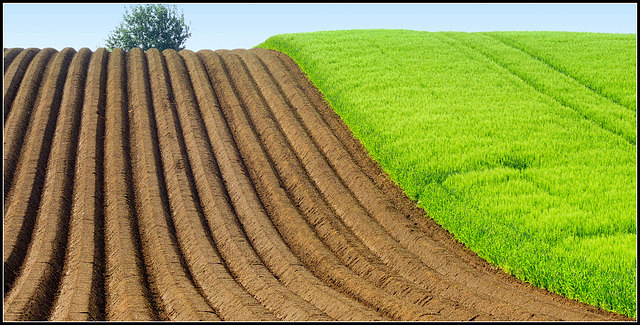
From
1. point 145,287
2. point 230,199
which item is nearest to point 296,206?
point 230,199

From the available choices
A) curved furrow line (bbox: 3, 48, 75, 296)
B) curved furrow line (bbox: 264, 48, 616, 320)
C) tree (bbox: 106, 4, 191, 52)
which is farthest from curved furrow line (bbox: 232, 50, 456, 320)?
tree (bbox: 106, 4, 191, 52)

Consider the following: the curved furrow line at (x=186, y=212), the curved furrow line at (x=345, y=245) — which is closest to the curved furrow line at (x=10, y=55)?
the curved furrow line at (x=186, y=212)

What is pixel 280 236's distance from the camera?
10.6 metres

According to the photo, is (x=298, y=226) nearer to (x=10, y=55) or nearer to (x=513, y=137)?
(x=513, y=137)

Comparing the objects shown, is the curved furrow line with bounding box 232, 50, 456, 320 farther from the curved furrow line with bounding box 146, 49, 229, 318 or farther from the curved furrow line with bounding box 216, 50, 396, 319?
the curved furrow line with bounding box 146, 49, 229, 318

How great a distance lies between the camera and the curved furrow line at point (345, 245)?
8.31 meters

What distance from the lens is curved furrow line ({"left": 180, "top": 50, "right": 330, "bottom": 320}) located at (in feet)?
26.7

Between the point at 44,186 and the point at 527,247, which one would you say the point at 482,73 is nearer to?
the point at 527,247

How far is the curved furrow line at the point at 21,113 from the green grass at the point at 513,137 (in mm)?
8865

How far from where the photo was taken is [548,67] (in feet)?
68.0

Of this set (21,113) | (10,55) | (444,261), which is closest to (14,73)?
(10,55)

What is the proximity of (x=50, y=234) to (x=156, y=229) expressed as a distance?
1.93 m

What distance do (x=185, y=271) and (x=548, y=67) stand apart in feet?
55.2

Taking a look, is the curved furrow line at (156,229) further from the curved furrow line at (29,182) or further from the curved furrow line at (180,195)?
the curved furrow line at (29,182)
